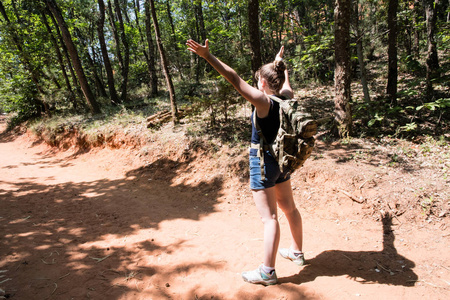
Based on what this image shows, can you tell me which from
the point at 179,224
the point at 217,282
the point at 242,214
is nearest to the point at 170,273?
the point at 217,282

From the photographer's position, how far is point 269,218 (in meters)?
2.43

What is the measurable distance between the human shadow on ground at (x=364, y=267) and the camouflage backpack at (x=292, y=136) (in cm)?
148

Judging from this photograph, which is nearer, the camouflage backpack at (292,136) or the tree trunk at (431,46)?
the camouflage backpack at (292,136)

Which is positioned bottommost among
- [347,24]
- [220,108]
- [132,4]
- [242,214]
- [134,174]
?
[242,214]

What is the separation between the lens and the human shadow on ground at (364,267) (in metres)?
2.76

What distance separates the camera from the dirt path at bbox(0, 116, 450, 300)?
2647 millimetres

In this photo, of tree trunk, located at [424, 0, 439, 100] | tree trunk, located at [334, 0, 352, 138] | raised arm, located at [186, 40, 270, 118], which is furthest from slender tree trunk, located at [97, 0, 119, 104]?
tree trunk, located at [424, 0, 439, 100]

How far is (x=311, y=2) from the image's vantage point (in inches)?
605

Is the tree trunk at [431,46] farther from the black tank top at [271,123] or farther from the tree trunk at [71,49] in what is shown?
the tree trunk at [71,49]

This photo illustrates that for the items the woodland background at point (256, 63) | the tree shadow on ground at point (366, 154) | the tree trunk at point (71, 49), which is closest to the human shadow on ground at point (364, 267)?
the tree shadow on ground at point (366, 154)

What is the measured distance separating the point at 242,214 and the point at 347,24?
16.4ft

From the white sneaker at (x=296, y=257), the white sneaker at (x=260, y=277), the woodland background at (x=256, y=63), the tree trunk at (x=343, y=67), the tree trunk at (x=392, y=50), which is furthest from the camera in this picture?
the tree trunk at (x=392, y=50)

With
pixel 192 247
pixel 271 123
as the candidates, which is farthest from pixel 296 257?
pixel 271 123

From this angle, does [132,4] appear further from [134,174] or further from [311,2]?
[134,174]
